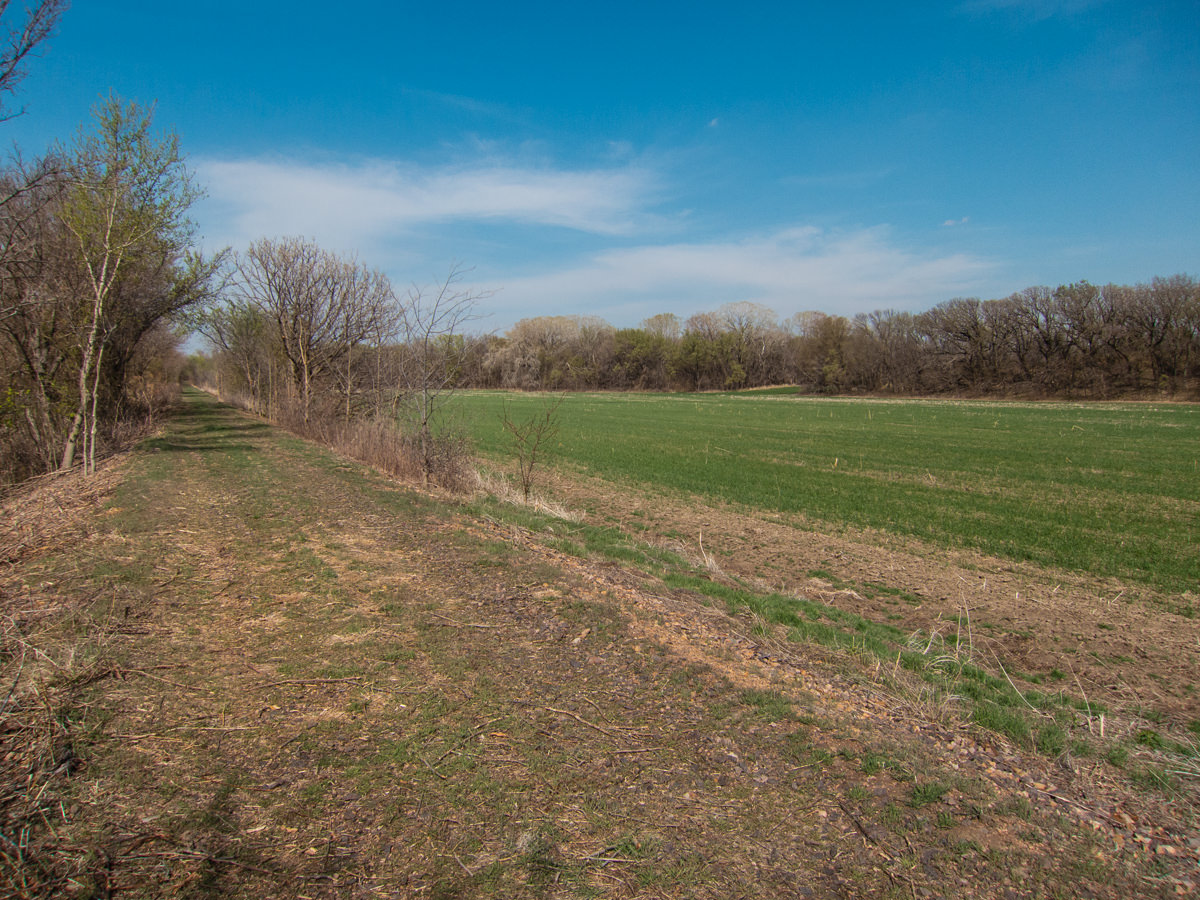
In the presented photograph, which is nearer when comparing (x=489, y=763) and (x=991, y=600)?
(x=489, y=763)

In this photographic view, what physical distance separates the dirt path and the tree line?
123 feet

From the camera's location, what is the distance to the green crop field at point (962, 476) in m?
11.8

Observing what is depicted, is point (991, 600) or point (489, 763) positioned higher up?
point (489, 763)

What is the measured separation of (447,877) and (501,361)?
94933 mm

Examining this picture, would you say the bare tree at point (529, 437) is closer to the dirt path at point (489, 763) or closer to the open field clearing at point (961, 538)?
the open field clearing at point (961, 538)

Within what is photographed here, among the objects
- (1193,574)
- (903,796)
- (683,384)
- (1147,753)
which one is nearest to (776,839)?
(903,796)

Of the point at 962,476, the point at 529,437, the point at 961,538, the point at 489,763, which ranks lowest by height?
the point at 961,538

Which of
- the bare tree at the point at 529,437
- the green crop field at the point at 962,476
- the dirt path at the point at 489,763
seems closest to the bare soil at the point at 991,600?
the green crop field at the point at 962,476

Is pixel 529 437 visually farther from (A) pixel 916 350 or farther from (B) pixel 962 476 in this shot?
(A) pixel 916 350

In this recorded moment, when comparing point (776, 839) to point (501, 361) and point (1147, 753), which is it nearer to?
point (1147, 753)

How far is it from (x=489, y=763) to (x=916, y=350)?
88.0 meters

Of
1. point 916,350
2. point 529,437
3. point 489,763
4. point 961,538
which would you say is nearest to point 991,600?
point 961,538

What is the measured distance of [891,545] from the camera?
11.6 meters

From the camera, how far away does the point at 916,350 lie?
260ft
